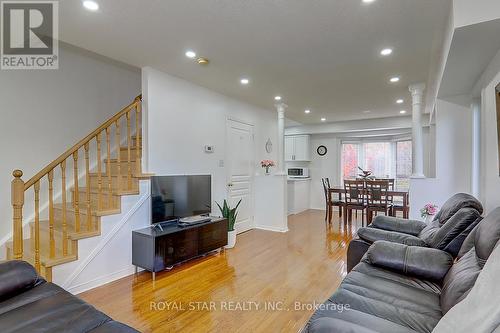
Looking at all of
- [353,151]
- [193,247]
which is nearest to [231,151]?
[193,247]

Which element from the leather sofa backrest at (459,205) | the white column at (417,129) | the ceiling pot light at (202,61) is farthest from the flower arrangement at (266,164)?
the leather sofa backrest at (459,205)

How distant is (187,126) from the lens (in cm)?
392

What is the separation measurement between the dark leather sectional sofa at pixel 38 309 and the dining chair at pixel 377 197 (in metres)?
4.71

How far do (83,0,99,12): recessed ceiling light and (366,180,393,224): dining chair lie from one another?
4765mm

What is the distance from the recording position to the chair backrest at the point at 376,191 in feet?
16.0

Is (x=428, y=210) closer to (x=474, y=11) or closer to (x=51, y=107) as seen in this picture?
(x=474, y=11)

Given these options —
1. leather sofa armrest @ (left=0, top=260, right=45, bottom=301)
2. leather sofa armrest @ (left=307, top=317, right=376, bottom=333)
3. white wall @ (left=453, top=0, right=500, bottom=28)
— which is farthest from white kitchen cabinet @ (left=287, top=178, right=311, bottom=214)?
leather sofa armrest @ (left=307, top=317, right=376, bottom=333)

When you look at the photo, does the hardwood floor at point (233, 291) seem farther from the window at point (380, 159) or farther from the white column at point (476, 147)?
the window at point (380, 159)

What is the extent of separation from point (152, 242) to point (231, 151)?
2.27m

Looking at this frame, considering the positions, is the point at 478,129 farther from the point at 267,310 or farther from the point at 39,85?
the point at 39,85

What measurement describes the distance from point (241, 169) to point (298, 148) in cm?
328

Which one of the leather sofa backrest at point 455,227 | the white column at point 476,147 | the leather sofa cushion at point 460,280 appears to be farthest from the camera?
the white column at point 476,147

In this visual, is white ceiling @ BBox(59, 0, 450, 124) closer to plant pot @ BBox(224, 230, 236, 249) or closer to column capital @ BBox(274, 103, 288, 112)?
column capital @ BBox(274, 103, 288, 112)

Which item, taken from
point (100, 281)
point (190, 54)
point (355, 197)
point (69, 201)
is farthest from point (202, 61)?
point (355, 197)
